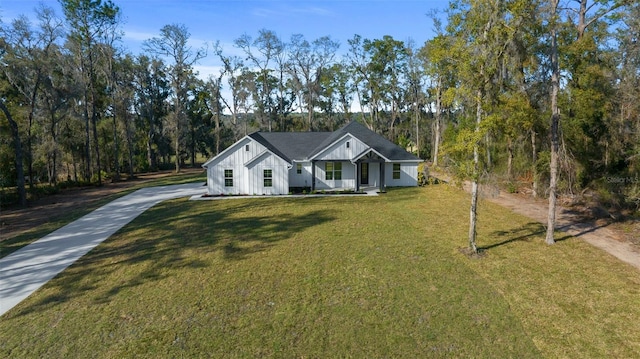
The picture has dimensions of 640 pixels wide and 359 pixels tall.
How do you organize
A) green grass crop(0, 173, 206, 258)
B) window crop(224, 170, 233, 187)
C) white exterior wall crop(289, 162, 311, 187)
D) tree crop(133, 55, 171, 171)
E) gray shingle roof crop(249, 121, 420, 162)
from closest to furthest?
green grass crop(0, 173, 206, 258) → window crop(224, 170, 233, 187) → white exterior wall crop(289, 162, 311, 187) → gray shingle roof crop(249, 121, 420, 162) → tree crop(133, 55, 171, 171)

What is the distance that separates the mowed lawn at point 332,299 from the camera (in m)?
6.29

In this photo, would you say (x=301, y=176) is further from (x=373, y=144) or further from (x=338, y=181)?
(x=373, y=144)

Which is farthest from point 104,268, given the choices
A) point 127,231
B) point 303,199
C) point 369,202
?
point 369,202

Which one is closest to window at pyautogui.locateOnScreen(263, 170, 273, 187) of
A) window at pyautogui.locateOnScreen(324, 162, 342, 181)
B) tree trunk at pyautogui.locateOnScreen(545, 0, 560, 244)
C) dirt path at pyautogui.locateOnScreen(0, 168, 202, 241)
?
window at pyautogui.locateOnScreen(324, 162, 342, 181)

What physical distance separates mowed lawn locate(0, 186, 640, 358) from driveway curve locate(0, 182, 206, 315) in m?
0.50

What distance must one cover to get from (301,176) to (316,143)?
141 inches

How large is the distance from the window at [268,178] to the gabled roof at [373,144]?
12.0 ft

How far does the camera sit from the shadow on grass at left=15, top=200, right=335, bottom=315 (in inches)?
354

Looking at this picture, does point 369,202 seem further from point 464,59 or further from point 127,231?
point 127,231

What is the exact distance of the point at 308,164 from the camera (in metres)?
23.9

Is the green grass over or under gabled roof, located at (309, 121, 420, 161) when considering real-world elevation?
under

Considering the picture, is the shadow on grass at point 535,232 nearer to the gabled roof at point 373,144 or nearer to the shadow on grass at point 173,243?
the shadow on grass at point 173,243

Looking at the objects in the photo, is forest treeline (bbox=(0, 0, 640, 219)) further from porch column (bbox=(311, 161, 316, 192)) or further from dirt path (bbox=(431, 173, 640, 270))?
porch column (bbox=(311, 161, 316, 192))

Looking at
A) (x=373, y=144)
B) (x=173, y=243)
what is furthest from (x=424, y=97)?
(x=173, y=243)
